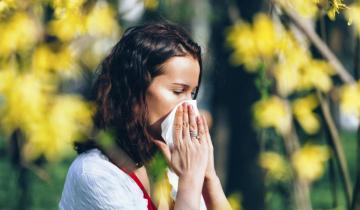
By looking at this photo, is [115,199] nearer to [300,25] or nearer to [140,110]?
[140,110]

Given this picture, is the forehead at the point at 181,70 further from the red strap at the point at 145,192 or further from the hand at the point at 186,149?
the red strap at the point at 145,192

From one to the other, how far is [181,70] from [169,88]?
0.07 m

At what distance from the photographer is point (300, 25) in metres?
4.19

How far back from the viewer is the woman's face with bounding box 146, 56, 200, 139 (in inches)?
110

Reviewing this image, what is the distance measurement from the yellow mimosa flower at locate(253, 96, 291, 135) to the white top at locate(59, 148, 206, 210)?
1.94 m

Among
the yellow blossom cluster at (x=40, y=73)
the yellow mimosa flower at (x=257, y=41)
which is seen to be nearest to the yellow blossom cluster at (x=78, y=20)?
the yellow blossom cluster at (x=40, y=73)

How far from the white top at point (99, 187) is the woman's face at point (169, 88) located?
0.56ft

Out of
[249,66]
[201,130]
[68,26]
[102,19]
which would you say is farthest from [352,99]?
[201,130]

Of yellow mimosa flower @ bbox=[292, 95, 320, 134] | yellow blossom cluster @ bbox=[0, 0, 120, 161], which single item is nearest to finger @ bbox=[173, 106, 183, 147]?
yellow blossom cluster @ bbox=[0, 0, 120, 161]

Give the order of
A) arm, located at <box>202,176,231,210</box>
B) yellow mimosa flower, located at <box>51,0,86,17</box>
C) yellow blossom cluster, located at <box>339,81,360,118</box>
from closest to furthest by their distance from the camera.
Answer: arm, located at <box>202,176,231,210</box> < yellow mimosa flower, located at <box>51,0,86,17</box> < yellow blossom cluster, located at <box>339,81,360,118</box>

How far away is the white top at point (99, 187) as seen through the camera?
274 centimetres

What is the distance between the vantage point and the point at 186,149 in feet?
9.18

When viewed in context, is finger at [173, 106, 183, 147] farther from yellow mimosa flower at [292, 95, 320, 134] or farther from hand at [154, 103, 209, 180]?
yellow mimosa flower at [292, 95, 320, 134]

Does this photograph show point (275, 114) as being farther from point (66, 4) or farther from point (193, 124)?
point (193, 124)
